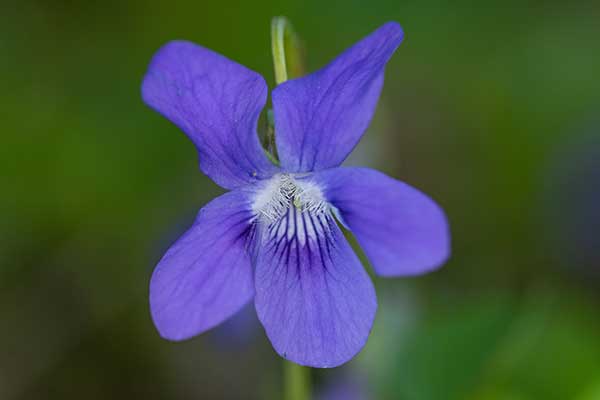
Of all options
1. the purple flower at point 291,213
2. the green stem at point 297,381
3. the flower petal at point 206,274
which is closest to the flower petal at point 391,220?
the purple flower at point 291,213

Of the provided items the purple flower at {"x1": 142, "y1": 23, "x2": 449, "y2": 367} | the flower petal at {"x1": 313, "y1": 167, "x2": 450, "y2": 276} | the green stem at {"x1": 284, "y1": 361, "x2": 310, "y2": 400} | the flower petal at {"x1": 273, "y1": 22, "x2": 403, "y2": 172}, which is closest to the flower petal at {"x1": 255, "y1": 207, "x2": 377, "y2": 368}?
the purple flower at {"x1": 142, "y1": 23, "x2": 449, "y2": 367}

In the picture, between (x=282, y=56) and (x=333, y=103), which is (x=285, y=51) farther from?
(x=333, y=103)

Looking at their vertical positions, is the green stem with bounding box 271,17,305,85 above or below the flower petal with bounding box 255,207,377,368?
above

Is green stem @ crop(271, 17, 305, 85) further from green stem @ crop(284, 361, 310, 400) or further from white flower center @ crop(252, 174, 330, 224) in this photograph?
green stem @ crop(284, 361, 310, 400)

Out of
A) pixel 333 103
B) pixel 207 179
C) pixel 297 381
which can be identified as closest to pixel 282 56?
→ pixel 333 103

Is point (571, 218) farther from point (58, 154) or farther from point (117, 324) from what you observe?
point (58, 154)

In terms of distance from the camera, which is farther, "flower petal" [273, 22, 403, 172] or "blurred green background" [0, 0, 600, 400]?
"blurred green background" [0, 0, 600, 400]
